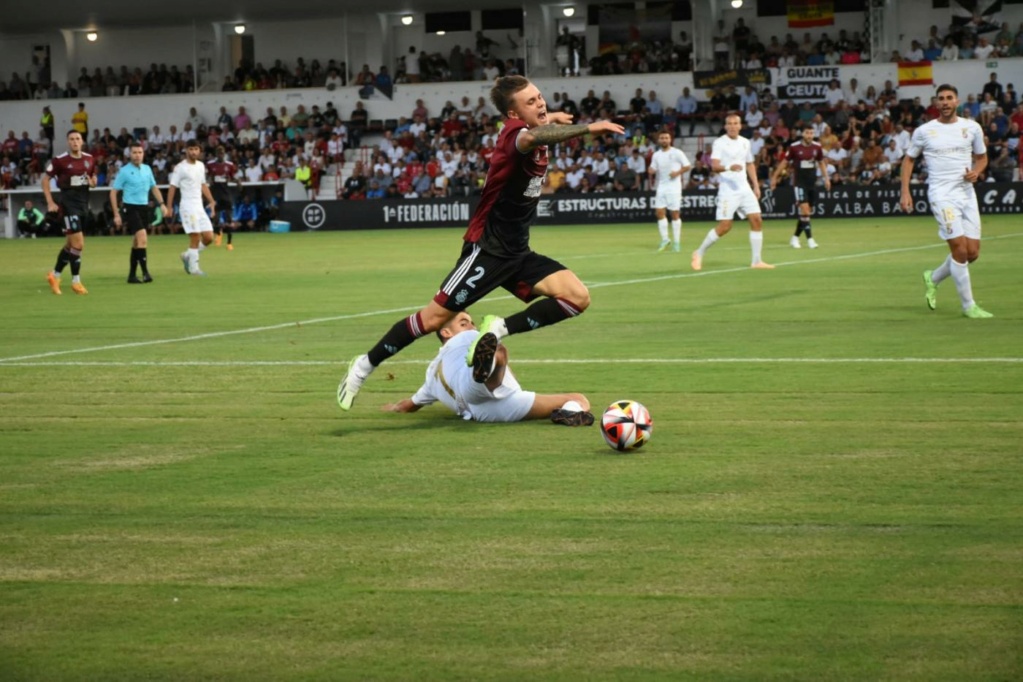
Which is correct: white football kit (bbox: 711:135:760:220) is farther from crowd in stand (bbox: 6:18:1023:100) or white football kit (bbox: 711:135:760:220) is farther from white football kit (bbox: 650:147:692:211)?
crowd in stand (bbox: 6:18:1023:100)

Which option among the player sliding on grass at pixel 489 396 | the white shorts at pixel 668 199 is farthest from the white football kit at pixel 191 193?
the player sliding on grass at pixel 489 396

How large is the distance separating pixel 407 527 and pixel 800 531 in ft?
5.49

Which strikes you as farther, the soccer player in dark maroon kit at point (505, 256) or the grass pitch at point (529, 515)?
the soccer player in dark maroon kit at point (505, 256)

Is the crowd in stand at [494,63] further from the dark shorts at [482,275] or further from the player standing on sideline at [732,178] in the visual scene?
the dark shorts at [482,275]

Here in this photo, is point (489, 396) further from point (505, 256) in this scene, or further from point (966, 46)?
point (966, 46)

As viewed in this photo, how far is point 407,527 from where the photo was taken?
6301 millimetres

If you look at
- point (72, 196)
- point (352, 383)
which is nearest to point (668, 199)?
point (72, 196)

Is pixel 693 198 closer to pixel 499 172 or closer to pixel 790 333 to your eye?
pixel 790 333

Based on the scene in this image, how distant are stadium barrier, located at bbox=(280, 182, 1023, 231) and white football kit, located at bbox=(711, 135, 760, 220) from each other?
65.0 ft

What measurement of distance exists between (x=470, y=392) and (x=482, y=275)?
832 millimetres

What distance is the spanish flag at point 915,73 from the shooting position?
51.4m

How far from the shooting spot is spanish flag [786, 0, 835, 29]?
54938mm

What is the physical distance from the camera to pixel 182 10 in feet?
193

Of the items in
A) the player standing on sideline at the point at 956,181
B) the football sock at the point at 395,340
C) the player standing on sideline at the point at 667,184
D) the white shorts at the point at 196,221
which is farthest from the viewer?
the player standing on sideline at the point at 667,184
